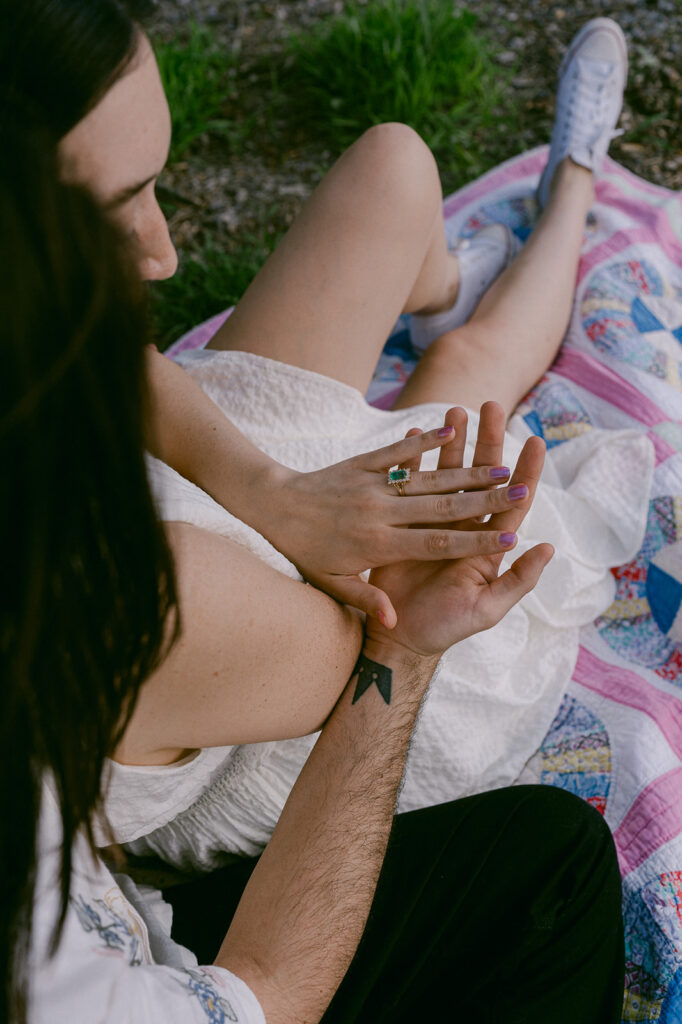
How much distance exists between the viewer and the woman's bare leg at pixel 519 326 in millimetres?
1821

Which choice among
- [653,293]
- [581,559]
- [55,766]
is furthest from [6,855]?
[653,293]

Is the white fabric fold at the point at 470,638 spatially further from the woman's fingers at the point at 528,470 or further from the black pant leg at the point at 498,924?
the woman's fingers at the point at 528,470

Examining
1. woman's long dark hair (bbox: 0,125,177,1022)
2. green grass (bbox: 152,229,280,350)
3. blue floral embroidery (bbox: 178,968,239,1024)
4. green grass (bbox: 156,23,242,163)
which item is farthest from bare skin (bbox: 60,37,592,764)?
green grass (bbox: 156,23,242,163)

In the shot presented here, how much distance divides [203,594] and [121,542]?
0.19m

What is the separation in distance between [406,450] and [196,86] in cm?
238

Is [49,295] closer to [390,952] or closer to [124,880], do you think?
[124,880]

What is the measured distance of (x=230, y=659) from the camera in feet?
3.32

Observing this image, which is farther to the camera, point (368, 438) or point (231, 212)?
point (231, 212)

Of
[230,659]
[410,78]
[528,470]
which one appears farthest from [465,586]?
[410,78]

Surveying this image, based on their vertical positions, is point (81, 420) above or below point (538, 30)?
above

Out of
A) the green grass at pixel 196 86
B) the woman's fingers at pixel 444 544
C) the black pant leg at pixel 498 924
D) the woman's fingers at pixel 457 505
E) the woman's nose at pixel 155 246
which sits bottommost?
the black pant leg at pixel 498 924

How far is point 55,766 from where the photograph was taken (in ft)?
2.79

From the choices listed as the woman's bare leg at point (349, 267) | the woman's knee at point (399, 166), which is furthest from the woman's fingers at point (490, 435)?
the woman's knee at point (399, 166)

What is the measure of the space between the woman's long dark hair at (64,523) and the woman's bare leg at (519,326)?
3.47ft
